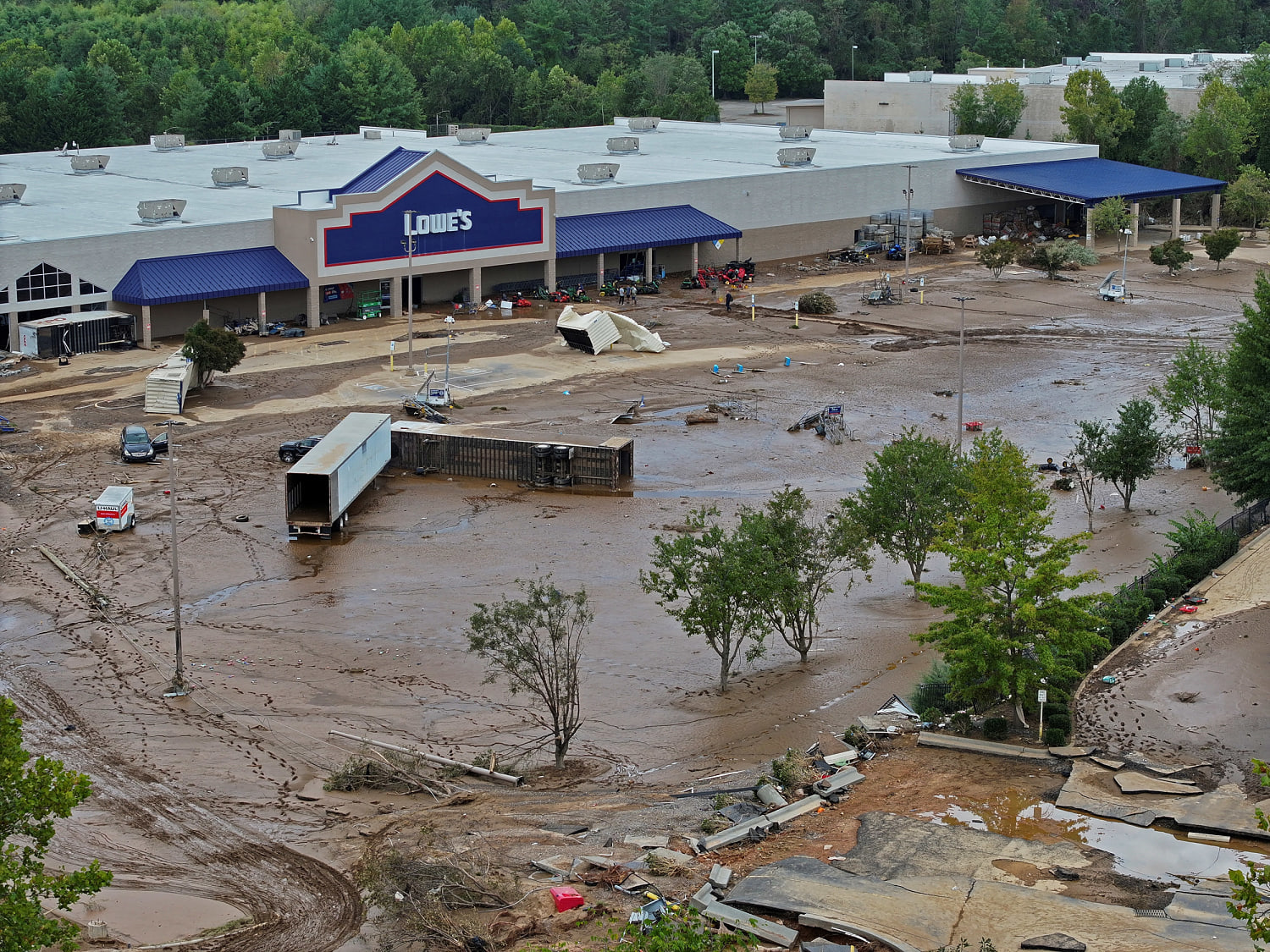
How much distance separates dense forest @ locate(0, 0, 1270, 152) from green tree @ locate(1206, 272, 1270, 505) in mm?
106052

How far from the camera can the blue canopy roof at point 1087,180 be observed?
105125mm

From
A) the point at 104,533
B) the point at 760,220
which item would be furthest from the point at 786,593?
the point at 760,220

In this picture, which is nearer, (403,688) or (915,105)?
(403,688)

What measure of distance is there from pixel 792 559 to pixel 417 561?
1253 cm

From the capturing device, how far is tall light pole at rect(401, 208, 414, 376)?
225 feet

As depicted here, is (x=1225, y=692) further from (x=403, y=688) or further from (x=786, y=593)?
(x=403, y=688)

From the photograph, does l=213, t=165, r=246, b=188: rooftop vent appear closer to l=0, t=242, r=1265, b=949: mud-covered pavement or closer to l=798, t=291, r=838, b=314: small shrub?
l=0, t=242, r=1265, b=949: mud-covered pavement

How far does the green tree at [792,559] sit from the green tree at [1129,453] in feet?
43.7

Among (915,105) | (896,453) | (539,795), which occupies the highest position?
(915,105)

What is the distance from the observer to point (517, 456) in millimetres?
54531

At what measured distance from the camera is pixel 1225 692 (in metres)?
35.3

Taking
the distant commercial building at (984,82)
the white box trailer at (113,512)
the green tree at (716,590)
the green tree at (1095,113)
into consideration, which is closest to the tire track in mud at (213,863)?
the green tree at (716,590)

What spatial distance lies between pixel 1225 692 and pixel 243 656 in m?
22.1

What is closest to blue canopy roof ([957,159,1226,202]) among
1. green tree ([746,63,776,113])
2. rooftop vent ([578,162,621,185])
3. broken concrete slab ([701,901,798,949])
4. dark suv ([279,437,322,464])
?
rooftop vent ([578,162,621,185])
